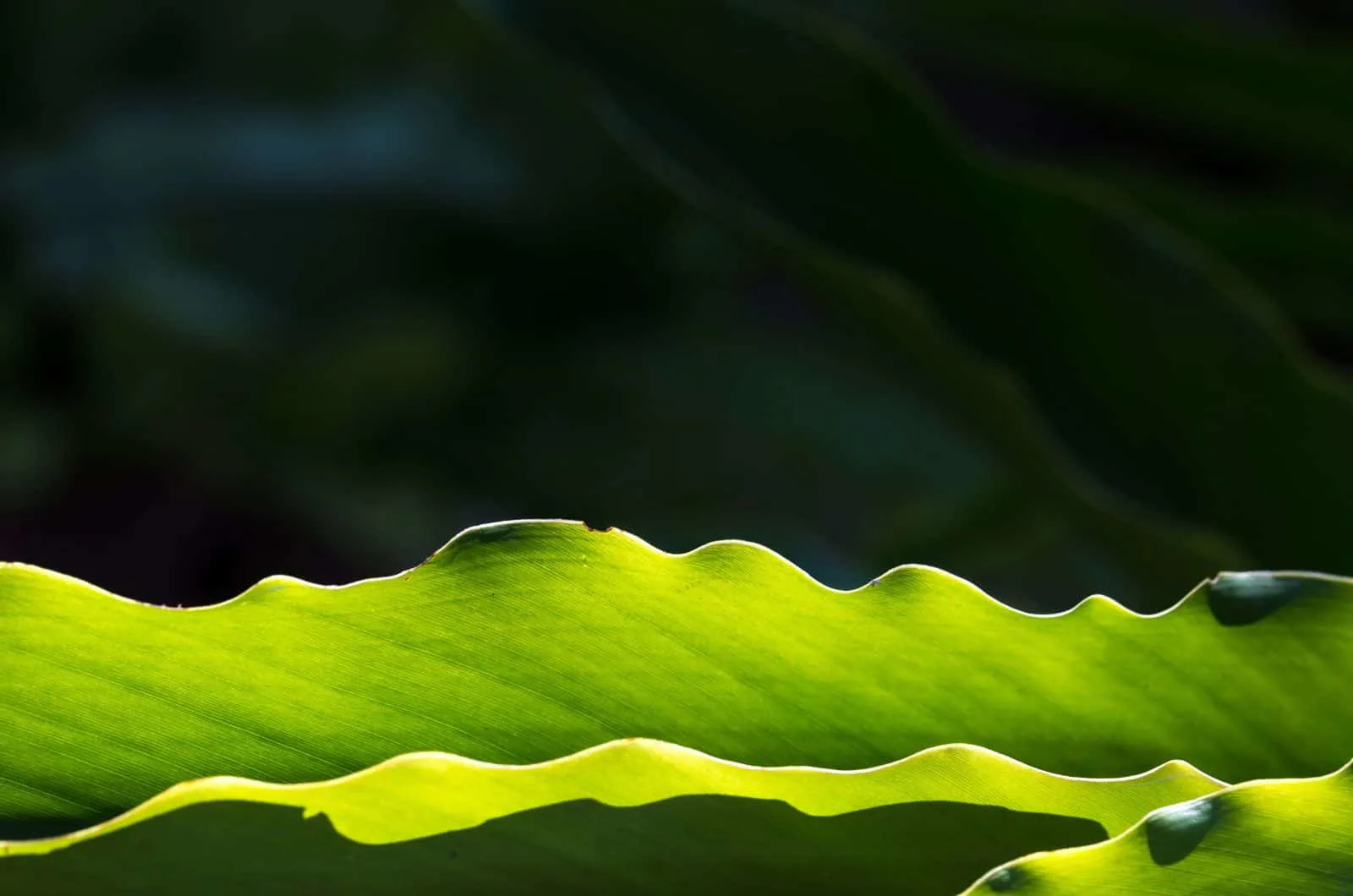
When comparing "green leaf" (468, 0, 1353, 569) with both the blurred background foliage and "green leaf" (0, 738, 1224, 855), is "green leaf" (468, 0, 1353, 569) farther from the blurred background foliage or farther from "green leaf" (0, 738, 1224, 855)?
"green leaf" (0, 738, 1224, 855)

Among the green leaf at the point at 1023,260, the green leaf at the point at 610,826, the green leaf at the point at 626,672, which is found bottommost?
the green leaf at the point at 610,826

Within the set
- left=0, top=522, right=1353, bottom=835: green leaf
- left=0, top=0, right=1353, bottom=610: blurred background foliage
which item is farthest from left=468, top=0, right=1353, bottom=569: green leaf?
left=0, top=522, right=1353, bottom=835: green leaf

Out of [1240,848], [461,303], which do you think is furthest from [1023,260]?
[1240,848]

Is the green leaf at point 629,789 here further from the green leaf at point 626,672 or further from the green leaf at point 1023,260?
the green leaf at point 1023,260

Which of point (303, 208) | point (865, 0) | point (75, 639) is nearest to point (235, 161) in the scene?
point (303, 208)

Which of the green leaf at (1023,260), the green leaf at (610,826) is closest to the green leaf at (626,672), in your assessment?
the green leaf at (610,826)

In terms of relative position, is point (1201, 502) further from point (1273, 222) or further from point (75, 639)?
point (75, 639)
